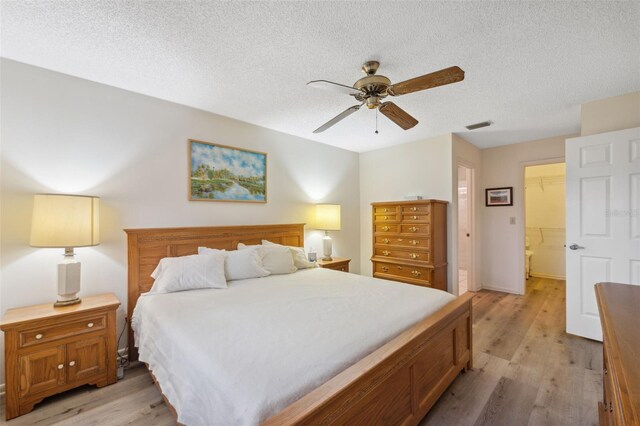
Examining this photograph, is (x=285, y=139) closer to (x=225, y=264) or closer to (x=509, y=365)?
(x=225, y=264)

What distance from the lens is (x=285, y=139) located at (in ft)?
12.4

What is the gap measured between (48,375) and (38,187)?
54.1 inches

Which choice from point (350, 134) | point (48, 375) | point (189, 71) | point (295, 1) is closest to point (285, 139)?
point (350, 134)

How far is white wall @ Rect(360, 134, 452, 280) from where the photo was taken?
3848mm

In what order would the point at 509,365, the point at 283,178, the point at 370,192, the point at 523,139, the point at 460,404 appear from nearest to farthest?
the point at 460,404 → the point at 509,365 → the point at 283,178 → the point at 523,139 → the point at 370,192

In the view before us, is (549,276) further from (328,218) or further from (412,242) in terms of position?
(328,218)

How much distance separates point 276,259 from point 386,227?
6.05ft

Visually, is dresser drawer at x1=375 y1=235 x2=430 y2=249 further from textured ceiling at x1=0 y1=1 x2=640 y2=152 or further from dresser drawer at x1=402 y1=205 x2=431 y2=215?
textured ceiling at x1=0 y1=1 x2=640 y2=152

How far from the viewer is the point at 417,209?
3.66 meters

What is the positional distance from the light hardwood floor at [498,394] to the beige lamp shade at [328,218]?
2.11 meters

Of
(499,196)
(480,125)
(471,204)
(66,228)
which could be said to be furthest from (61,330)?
(499,196)

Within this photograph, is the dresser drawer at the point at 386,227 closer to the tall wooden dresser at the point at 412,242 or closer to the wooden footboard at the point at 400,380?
the tall wooden dresser at the point at 412,242

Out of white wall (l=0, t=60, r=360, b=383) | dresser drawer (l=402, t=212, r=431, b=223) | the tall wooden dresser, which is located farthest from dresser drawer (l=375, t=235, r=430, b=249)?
white wall (l=0, t=60, r=360, b=383)

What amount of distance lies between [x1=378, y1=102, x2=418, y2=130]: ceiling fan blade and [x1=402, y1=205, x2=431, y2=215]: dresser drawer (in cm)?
154
